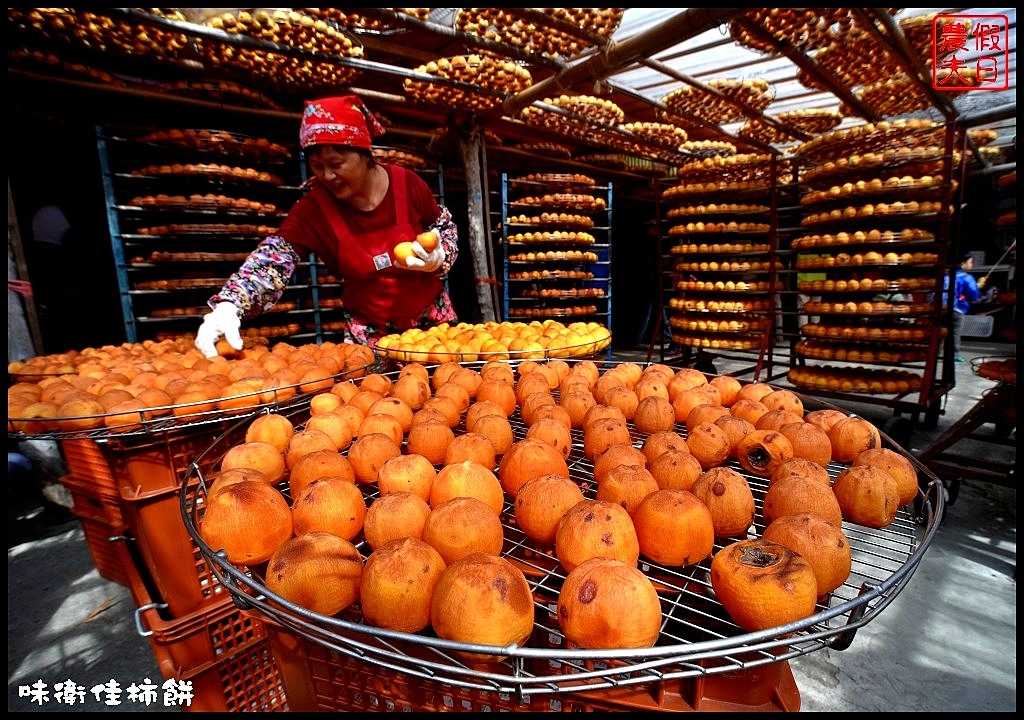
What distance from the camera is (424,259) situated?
333 cm

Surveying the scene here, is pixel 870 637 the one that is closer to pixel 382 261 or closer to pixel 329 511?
pixel 329 511

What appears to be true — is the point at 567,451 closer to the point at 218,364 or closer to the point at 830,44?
the point at 218,364

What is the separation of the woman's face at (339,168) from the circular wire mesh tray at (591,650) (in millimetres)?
2379

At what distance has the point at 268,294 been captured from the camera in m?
A: 3.34

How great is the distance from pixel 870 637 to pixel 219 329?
4323 millimetres

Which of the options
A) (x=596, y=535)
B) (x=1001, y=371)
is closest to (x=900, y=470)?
(x=596, y=535)

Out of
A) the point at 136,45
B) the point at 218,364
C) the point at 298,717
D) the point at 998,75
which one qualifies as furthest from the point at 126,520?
the point at 998,75

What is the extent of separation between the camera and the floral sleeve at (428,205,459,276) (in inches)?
147

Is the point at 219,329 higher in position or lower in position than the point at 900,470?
higher

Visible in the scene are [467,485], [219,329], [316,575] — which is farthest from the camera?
[219,329]

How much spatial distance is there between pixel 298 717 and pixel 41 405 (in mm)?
1766

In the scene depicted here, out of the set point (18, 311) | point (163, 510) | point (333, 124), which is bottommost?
point (163, 510)

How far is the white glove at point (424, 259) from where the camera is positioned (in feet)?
10.6

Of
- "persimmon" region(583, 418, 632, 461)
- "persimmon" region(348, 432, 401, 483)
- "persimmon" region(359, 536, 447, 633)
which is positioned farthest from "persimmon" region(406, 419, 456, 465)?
"persimmon" region(359, 536, 447, 633)
